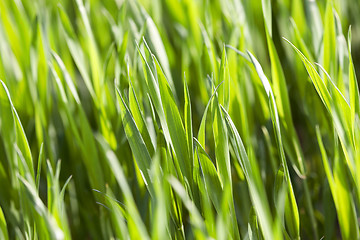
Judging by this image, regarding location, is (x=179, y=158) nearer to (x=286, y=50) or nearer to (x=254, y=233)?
(x=254, y=233)

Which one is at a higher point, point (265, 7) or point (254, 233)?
point (265, 7)

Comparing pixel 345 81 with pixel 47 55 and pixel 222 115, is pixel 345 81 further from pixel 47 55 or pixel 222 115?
pixel 47 55

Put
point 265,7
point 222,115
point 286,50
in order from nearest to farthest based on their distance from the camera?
1. point 222,115
2. point 265,7
3. point 286,50

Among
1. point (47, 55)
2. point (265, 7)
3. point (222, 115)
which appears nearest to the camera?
point (222, 115)

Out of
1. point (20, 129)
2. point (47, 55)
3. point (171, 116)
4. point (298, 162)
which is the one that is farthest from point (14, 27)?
point (298, 162)

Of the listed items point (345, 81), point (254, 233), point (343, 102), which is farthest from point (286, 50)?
point (254, 233)

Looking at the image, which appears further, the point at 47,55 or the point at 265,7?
the point at 47,55

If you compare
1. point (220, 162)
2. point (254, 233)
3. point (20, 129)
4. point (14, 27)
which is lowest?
point (254, 233)
